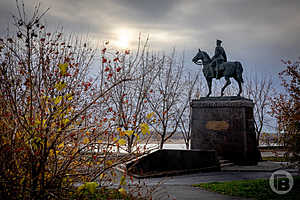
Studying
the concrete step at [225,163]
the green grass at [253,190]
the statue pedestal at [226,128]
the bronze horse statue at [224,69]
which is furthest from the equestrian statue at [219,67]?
the green grass at [253,190]

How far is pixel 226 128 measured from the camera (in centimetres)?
1479

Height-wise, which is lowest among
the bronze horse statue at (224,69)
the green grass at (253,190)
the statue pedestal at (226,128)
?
the green grass at (253,190)

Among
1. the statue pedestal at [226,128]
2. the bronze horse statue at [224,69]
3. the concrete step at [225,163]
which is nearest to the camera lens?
the concrete step at [225,163]

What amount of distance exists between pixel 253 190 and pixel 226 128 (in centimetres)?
727

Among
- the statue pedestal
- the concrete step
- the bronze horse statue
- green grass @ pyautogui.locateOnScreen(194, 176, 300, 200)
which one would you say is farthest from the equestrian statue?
green grass @ pyautogui.locateOnScreen(194, 176, 300, 200)

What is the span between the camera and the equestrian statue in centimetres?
1545

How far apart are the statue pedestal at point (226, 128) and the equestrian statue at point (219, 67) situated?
3.35 feet

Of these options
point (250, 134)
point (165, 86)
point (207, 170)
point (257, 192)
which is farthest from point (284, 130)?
point (165, 86)

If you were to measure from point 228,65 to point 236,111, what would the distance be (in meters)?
2.66

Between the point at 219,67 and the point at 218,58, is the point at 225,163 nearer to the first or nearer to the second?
the point at 219,67

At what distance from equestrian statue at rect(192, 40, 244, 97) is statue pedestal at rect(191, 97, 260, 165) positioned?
102 cm

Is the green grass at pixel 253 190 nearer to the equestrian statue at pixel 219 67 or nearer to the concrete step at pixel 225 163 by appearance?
the concrete step at pixel 225 163

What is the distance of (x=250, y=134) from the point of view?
14.5 m

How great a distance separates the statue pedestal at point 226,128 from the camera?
1438 centimetres
